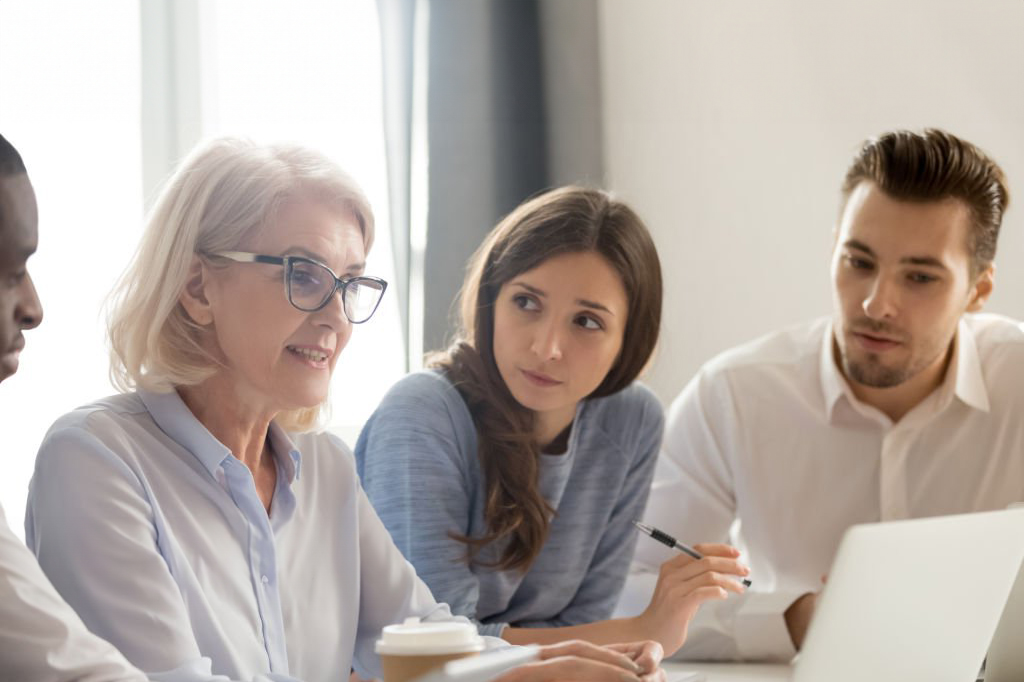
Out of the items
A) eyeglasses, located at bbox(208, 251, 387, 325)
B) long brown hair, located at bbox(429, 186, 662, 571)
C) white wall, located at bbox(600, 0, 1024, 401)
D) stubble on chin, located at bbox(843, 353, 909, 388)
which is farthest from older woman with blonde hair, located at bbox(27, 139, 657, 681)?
white wall, located at bbox(600, 0, 1024, 401)

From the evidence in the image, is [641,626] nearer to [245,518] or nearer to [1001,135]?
[245,518]

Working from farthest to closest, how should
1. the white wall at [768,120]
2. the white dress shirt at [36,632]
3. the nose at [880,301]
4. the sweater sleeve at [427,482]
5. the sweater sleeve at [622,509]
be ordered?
the white wall at [768,120]
the nose at [880,301]
the sweater sleeve at [622,509]
the sweater sleeve at [427,482]
the white dress shirt at [36,632]

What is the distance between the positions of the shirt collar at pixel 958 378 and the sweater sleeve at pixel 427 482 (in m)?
0.80

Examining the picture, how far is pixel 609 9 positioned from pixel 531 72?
355 mm

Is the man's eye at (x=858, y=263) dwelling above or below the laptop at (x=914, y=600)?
above

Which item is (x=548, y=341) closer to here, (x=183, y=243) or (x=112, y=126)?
(x=183, y=243)

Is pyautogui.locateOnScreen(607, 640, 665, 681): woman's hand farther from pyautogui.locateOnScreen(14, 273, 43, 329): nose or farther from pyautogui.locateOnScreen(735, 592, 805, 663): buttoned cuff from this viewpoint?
pyautogui.locateOnScreen(14, 273, 43, 329): nose

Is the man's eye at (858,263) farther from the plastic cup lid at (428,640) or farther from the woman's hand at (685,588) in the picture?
the plastic cup lid at (428,640)

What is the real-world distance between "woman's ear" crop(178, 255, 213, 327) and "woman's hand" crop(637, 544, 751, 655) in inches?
29.0

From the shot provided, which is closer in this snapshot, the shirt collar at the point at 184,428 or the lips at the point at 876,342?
the shirt collar at the point at 184,428

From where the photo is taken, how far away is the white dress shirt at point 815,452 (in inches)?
85.3

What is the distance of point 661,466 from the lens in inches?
89.5

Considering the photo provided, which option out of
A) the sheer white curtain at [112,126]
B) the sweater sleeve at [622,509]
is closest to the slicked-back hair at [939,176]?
the sweater sleeve at [622,509]

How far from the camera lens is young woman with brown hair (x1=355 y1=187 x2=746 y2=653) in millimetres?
1688
